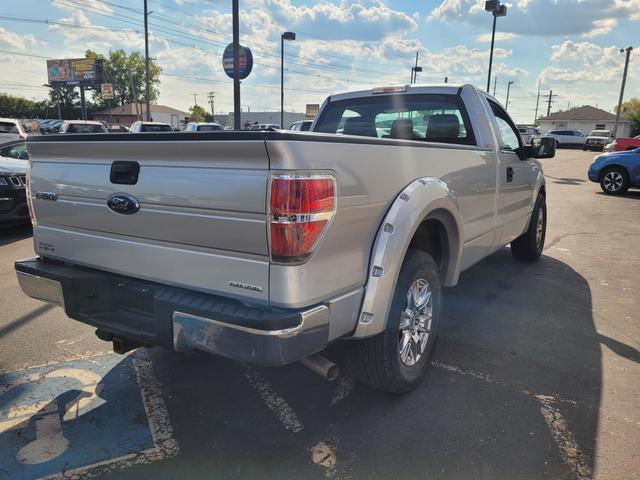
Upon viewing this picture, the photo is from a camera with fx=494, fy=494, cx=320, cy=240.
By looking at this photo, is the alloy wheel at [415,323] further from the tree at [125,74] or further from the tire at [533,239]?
the tree at [125,74]

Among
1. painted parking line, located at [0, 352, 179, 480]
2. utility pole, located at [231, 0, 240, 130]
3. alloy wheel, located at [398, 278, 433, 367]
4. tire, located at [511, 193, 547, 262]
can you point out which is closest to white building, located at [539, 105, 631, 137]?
utility pole, located at [231, 0, 240, 130]

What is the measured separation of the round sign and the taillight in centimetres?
1025

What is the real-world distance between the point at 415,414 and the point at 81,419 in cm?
190

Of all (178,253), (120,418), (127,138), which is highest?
(127,138)

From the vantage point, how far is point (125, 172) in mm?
2506

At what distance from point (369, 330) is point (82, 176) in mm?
1751

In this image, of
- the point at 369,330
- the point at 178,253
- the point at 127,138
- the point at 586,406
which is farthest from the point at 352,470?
Result: the point at 127,138

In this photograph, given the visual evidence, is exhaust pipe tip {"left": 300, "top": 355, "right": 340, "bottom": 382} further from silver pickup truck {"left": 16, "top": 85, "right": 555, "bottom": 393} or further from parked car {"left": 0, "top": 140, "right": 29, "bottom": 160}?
parked car {"left": 0, "top": 140, "right": 29, "bottom": 160}

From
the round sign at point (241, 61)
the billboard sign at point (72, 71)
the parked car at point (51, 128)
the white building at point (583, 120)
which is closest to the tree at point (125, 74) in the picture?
the billboard sign at point (72, 71)

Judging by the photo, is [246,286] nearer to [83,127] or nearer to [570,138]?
[83,127]

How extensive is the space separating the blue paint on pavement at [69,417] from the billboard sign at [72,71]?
73.7 metres

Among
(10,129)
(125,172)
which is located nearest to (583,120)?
(10,129)

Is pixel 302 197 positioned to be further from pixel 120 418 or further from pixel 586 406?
pixel 586 406

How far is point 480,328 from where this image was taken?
419 centimetres
